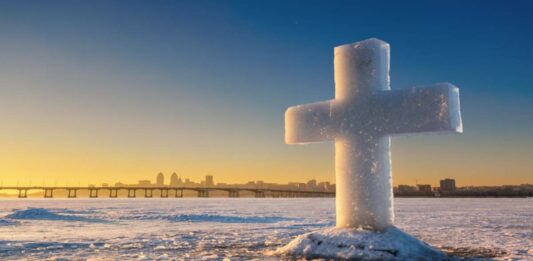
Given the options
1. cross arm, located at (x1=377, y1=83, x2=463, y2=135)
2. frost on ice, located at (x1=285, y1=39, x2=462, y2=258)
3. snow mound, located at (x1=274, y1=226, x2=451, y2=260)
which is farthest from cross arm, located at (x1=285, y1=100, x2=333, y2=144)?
snow mound, located at (x1=274, y1=226, x2=451, y2=260)

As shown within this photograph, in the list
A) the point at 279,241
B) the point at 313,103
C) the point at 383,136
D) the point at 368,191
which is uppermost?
the point at 313,103

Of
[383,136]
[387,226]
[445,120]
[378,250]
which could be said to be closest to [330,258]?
[378,250]

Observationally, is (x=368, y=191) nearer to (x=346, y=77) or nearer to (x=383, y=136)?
(x=383, y=136)

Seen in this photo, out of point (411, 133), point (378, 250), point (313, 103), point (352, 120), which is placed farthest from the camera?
point (313, 103)

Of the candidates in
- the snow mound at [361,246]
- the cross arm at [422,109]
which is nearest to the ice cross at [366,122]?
the cross arm at [422,109]

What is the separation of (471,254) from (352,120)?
3.07 metres

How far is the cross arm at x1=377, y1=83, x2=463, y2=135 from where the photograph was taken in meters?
7.18

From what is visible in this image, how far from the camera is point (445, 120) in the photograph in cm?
714

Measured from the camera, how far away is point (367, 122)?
808 cm

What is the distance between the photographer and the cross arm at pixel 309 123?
8555 millimetres

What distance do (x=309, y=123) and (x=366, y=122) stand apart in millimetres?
1187

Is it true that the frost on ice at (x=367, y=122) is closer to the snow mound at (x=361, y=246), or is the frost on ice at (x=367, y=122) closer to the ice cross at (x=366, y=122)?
the ice cross at (x=366, y=122)

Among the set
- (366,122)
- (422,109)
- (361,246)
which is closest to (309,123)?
(366,122)

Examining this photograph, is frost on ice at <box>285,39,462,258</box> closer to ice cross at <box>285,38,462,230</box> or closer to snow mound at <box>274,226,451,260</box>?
ice cross at <box>285,38,462,230</box>
